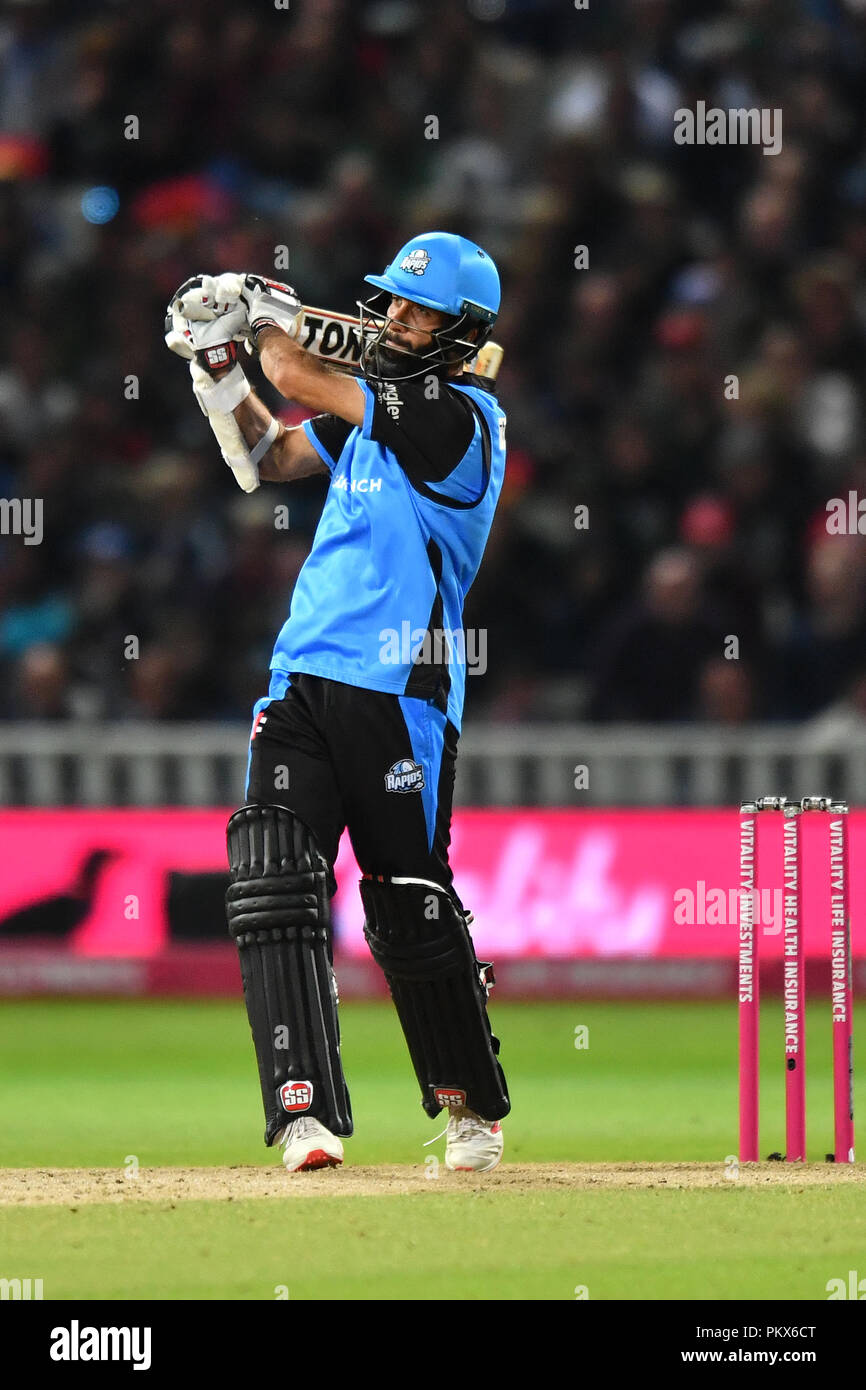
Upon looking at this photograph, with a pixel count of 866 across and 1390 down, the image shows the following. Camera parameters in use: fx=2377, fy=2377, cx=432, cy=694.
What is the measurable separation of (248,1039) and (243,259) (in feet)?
17.8

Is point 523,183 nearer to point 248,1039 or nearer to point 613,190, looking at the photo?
point 613,190

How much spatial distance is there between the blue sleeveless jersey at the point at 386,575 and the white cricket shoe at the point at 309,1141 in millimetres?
1217

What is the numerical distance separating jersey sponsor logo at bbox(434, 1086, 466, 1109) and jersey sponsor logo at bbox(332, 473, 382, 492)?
175cm

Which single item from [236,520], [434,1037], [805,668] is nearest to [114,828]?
[236,520]

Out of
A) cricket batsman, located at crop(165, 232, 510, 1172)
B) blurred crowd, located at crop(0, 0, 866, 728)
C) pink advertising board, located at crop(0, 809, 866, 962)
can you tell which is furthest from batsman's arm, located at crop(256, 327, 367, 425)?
blurred crowd, located at crop(0, 0, 866, 728)

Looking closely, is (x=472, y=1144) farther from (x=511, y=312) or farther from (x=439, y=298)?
(x=511, y=312)

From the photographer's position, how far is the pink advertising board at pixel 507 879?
12586mm

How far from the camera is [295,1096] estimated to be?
647 cm

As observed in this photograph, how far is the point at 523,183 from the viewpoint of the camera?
15.1 metres

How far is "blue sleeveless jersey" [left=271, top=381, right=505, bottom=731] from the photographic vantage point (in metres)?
6.66

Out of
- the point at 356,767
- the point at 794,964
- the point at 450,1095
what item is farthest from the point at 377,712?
the point at 794,964

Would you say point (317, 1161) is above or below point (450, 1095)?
below

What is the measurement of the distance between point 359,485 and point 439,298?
0.59 metres

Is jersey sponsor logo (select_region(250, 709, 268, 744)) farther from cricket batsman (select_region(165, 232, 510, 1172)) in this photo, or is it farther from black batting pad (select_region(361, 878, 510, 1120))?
black batting pad (select_region(361, 878, 510, 1120))
